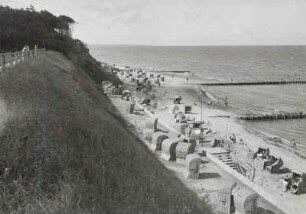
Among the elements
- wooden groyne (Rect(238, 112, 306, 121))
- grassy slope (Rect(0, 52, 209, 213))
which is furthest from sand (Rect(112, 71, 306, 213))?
grassy slope (Rect(0, 52, 209, 213))

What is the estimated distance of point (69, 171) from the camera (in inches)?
453

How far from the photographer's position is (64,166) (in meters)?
11.7

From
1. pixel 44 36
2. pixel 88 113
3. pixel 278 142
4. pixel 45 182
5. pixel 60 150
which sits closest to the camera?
pixel 45 182

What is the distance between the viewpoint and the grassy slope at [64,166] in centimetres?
979

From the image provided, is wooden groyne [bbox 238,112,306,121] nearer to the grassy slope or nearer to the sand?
the sand

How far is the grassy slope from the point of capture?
386 inches

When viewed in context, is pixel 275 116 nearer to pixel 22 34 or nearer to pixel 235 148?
pixel 235 148

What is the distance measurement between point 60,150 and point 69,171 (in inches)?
47.3

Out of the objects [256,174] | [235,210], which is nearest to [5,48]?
[256,174]

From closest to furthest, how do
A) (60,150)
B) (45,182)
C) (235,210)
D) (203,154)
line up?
(45,182), (60,150), (235,210), (203,154)

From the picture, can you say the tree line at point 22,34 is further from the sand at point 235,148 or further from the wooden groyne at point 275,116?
the wooden groyne at point 275,116

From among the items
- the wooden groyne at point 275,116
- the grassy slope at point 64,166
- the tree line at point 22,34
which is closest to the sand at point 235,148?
the wooden groyne at point 275,116

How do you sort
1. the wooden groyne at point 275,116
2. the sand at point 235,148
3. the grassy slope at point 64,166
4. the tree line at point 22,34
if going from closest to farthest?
1. the grassy slope at point 64,166
2. the sand at point 235,148
3. the tree line at point 22,34
4. the wooden groyne at point 275,116

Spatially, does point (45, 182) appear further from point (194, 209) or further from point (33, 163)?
point (194, 209)
